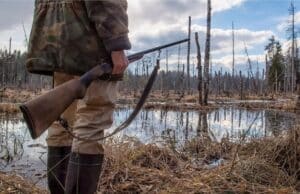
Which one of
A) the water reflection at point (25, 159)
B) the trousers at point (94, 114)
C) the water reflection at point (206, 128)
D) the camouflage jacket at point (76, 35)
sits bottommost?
the water reflection at point (25, 159)

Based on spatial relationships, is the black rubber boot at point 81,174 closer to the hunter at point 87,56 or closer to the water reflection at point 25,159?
the hunter at point 87,56

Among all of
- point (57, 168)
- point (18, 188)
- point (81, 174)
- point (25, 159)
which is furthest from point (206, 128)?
point (81, 174)

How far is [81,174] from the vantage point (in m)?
2.48

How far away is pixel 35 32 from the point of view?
2682 mm

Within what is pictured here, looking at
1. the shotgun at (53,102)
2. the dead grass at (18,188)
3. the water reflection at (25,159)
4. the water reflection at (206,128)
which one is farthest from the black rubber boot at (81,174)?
the water reflection at (25,159)

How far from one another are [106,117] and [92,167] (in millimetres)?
303

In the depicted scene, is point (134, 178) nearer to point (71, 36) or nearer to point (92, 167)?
point (92, 167)

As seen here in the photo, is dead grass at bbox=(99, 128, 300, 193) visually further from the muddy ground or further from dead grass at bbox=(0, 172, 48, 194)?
dead grass at bbox=(0, 172, 48, 194)

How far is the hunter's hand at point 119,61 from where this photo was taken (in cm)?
241

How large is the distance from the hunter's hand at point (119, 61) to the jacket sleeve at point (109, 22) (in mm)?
35

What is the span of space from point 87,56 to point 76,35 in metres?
0.14

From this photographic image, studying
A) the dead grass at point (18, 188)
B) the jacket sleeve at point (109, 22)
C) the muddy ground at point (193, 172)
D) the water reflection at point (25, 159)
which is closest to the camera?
the jacket sleeve at point (109, 22)

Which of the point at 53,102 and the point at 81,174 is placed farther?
the point at 81,174

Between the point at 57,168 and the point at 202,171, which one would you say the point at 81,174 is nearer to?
the point at 57,168
